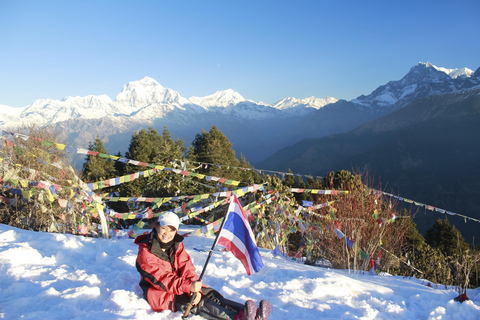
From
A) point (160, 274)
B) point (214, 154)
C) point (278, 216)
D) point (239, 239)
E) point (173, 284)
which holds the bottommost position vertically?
point (278, 216)

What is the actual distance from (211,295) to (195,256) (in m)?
2.36

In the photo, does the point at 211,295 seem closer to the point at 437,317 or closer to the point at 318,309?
the point at 318,309

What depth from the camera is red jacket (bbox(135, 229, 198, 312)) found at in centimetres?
353

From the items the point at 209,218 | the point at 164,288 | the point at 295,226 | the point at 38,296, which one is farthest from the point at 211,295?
the point at 209,218

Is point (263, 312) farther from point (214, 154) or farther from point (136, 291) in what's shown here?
point (214, 154)

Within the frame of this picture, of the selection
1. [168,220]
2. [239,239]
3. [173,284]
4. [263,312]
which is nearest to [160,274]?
[173,284]

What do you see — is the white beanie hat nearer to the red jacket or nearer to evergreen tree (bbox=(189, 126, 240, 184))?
the red jacket

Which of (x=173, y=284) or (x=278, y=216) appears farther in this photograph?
(x=278, y=216)

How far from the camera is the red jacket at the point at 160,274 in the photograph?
3.53 m

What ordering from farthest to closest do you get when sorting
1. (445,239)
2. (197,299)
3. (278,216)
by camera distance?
(445,239)
(278,216)
(197,299)

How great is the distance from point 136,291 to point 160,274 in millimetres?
720

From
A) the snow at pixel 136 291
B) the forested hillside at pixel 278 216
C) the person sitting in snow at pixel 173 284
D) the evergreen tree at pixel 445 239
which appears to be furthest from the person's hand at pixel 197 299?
the evergreen tree at pixel 445 239

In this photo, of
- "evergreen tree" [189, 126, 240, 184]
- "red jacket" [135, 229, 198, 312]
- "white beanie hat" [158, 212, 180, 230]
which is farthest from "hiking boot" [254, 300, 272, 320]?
"evergreen tree" [189, 126, 240, 184]

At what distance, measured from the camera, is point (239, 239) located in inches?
164
